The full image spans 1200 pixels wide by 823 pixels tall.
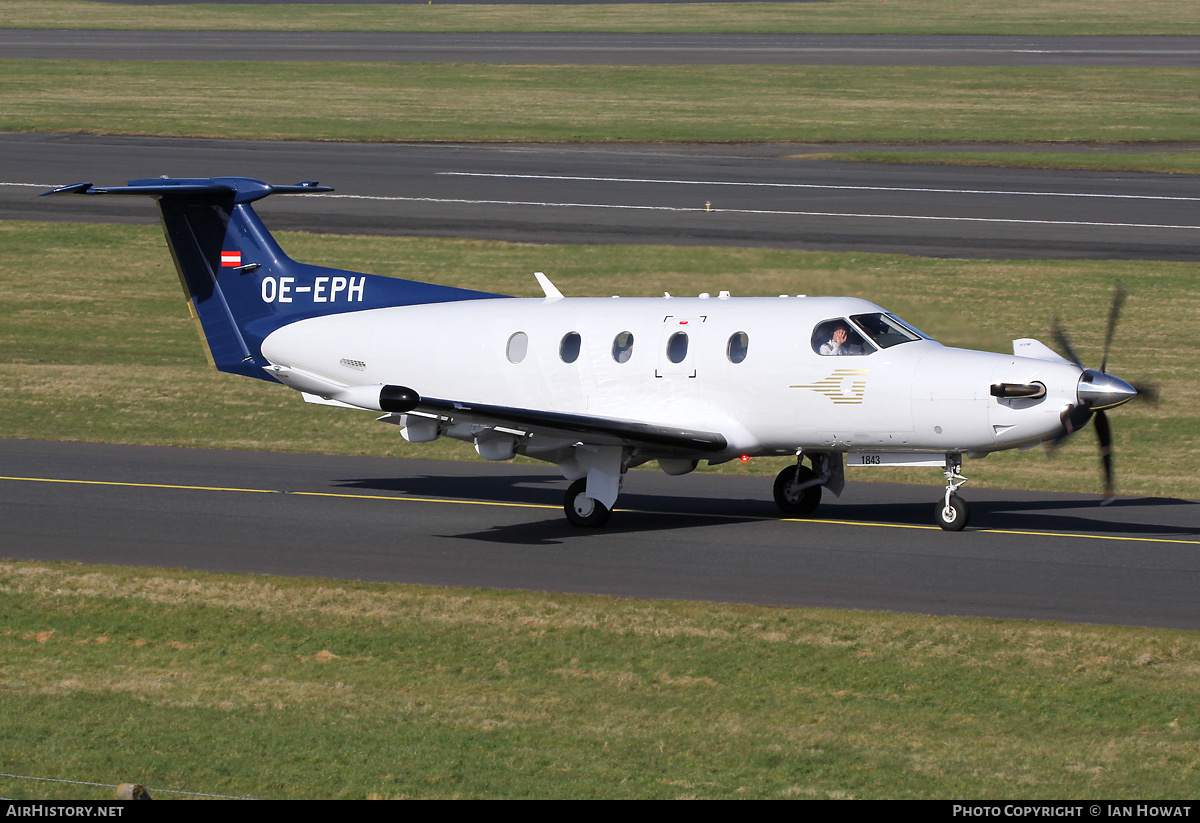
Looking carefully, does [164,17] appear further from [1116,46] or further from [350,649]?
[350,649]

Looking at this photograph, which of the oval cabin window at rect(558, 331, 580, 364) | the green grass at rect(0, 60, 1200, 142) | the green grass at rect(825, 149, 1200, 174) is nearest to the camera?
the oval cabin window at rect(558, 331, 580, 364)

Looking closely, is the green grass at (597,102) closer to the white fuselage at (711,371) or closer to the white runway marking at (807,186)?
the white runway marking at (807,186)

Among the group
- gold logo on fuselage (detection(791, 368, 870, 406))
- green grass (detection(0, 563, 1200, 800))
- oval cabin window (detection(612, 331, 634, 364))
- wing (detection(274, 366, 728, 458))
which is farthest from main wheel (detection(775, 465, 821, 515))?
green grass (detection(0, 563, 1200, 800))

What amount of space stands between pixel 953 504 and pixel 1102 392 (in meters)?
2.35

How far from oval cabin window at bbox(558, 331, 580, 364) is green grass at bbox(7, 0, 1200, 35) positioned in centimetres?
6473

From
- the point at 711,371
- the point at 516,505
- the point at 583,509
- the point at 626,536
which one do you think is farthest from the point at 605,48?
the point at 626,536

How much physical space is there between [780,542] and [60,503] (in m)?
9.33

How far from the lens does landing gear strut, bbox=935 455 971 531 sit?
57.2 ft

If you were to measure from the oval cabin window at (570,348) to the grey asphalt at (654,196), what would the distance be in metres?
16.4

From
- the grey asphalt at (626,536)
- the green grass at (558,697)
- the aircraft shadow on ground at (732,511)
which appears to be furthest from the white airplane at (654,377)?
the green grass at (558,697)

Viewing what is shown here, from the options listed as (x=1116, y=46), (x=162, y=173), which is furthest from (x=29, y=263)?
(x=1116, y=46)

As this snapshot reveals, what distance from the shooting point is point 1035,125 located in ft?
168

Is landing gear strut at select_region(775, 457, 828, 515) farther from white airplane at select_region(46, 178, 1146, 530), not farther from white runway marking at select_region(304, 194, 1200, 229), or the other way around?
white runway marking at select_region(304, 194, 1200, 229)

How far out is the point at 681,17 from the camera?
87.6m
